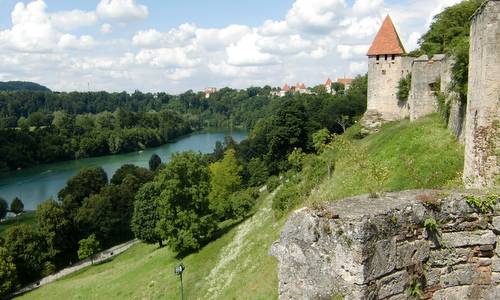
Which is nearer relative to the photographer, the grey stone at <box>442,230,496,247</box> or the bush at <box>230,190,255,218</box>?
the grey stone at <box>442,230,496,247</box>

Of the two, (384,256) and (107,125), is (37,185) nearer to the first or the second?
(107,125)

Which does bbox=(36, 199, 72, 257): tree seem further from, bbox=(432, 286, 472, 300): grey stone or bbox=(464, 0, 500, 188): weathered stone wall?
bbox=(432, 286, 472, 300): grey stone

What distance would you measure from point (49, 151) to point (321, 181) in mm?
102834

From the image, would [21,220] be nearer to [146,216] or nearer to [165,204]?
[146,216]

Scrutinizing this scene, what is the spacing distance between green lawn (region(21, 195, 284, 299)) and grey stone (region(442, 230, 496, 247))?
35.3 ft

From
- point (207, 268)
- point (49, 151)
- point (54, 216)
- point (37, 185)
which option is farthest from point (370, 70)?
point (49, 151)

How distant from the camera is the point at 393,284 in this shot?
5.98 metres

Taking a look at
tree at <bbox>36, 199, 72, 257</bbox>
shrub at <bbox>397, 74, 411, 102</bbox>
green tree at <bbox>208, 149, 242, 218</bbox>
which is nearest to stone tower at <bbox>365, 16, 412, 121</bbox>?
shrub at <bbox>397, 74, 411, 102</bbox>

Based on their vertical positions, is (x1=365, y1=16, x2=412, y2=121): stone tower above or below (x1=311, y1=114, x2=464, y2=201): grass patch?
above

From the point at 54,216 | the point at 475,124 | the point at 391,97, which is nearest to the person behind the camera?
the point at 475,124

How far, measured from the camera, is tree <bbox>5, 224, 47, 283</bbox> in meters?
41.7

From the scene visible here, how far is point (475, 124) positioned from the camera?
14273 mm

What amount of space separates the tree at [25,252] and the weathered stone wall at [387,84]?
33831mm

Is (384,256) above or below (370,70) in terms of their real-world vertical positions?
below
